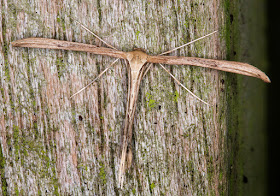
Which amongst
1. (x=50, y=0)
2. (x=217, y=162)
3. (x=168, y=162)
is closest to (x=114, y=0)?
(x=50, y=0)

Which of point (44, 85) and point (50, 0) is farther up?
point (50, 0)

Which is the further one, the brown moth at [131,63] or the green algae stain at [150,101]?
the green algae stain at [150,101]

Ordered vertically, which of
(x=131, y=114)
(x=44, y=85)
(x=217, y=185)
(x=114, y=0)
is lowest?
(x=217, y=185)

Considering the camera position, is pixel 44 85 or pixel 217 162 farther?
pixel 217 162

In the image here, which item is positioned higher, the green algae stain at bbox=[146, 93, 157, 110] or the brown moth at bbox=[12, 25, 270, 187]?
the brown moth at bbox=[12, 25, 270, 187]

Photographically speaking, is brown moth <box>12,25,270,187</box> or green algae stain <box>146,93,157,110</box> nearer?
brown moth <box>12,25,270,187</box>

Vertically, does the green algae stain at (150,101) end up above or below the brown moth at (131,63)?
below

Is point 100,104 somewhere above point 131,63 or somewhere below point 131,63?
below

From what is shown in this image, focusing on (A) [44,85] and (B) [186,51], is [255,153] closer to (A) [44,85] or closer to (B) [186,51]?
(B) [186,51]
